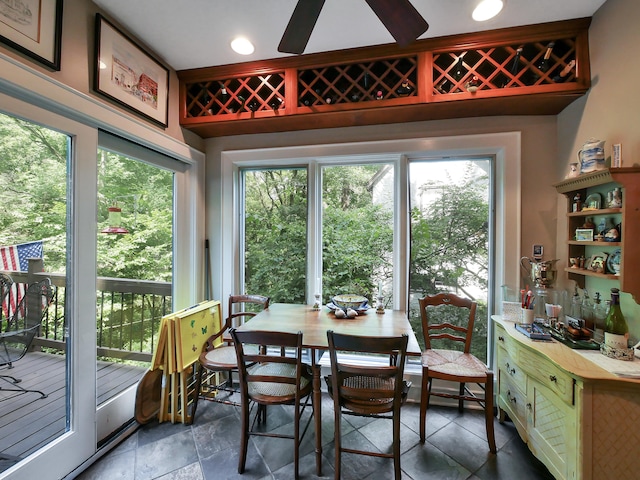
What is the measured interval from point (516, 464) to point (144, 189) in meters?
3.35

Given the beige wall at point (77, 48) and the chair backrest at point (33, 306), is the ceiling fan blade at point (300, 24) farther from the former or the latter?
the chair backrest at point (33, 306)

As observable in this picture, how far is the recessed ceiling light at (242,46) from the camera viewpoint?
1.99 m

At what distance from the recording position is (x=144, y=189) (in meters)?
2.23

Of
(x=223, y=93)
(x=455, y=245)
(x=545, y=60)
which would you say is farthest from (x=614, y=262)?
(x=223, y=93)

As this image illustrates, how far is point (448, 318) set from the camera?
2422mm

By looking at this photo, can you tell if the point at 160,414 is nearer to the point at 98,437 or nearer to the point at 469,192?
the point at 98,437

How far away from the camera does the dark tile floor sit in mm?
1624

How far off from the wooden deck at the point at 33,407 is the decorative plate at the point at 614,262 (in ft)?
10.9

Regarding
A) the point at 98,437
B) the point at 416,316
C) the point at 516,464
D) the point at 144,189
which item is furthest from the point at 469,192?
the point at 98,437

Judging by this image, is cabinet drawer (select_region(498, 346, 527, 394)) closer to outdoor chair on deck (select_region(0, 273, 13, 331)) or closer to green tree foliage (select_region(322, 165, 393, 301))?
green tree foliage (select_region(322, 165, 393, 301))

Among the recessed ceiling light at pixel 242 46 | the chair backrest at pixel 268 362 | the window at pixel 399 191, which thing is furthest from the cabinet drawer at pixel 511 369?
the recessed ceiling light at pixel 242 46

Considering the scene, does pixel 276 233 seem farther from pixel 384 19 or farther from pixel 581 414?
pixel 581 414

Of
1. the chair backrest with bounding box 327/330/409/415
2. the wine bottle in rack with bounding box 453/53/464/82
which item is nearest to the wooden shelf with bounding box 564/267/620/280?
the chair backrest with bounding box 327/330/409/415

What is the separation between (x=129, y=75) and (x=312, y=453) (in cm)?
293
